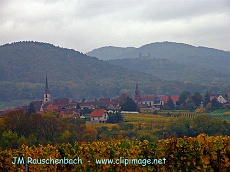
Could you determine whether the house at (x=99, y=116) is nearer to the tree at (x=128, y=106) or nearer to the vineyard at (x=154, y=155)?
the tree at (x=128, y=106)

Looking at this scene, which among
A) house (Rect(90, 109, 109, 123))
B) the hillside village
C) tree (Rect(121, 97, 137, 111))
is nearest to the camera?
house (Rect(90, 109, 109, 123))

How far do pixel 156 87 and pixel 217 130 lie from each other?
127808mm

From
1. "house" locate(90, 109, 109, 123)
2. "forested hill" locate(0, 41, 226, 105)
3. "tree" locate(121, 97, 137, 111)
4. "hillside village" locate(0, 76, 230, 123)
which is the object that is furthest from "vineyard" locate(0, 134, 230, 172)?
"forested hill" locate(0, 41, 226, 105)

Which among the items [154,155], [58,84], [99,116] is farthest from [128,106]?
[58,84]

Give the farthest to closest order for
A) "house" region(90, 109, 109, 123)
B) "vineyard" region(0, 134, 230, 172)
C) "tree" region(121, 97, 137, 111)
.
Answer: "tree" region(121, 97, 137, 111) → "house" region(90, 109, 109, 123) → "vineyard" region(0, 134, 230, 172)

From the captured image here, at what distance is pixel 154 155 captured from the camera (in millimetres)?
14602

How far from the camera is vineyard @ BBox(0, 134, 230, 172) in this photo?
46.8 feet

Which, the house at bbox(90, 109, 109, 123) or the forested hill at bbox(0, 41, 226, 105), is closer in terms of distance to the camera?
the house at bbox(90, 109, 109, 123)

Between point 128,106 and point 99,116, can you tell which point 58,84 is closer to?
point 128,106

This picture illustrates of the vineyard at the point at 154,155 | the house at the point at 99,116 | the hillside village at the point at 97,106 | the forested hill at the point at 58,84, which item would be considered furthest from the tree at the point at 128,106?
the vineyard at the point at 154,155

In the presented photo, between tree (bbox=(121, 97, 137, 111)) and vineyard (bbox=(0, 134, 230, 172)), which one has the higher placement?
tree (bbox=(121, 97, 137, 111))

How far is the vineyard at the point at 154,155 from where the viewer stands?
14258 mm

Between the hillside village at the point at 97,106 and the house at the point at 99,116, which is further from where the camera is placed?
the hillside village at the point at 97,106

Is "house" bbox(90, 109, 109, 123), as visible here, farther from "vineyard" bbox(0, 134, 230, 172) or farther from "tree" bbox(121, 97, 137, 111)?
"vineyard" bbox(0, 134, 230, 172)
